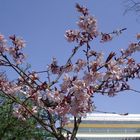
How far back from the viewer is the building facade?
95875 millimetres

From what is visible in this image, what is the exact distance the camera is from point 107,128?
318 ft

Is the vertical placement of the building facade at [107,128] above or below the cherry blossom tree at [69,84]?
above

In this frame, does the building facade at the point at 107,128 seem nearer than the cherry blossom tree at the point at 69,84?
No

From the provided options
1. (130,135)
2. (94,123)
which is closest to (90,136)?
(94,123)

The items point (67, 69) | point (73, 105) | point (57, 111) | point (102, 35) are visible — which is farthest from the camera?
point (102, 35)

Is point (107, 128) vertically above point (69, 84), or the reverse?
point (107, 128)

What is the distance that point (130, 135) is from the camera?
9700 cm

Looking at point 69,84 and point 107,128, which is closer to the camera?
point 69,84

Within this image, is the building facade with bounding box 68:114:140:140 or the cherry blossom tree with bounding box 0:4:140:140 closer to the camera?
the cherry blossom tree with bounding box 0:4:140:140

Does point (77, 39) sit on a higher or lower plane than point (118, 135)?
lower

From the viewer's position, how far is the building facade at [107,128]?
95875mm

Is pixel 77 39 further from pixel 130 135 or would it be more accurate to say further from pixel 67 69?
pixel 130 135

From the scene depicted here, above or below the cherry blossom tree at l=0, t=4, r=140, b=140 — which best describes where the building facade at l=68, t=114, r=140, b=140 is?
above

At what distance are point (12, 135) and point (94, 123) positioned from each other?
82.4 meters
